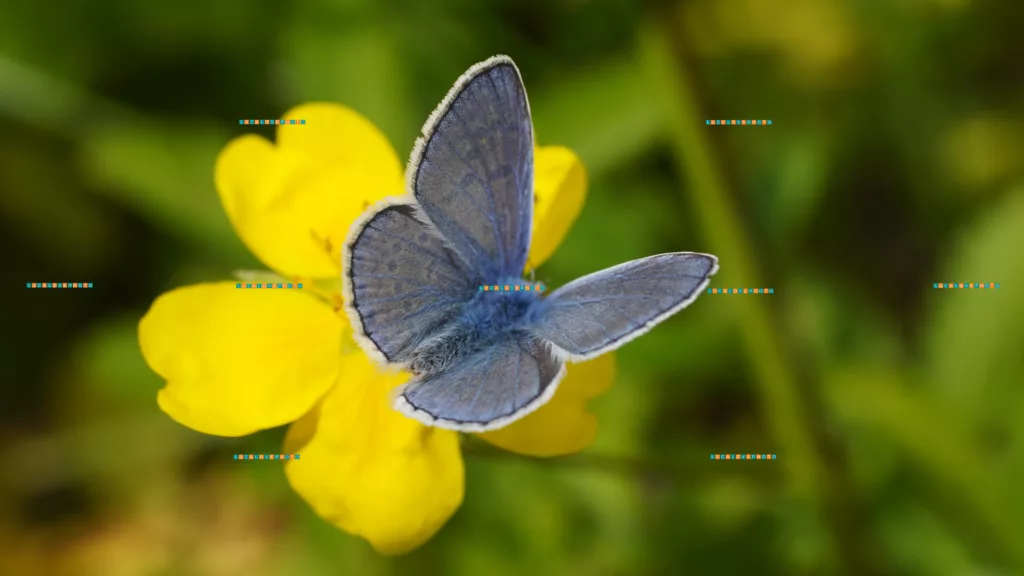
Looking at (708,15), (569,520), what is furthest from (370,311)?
(708,15)

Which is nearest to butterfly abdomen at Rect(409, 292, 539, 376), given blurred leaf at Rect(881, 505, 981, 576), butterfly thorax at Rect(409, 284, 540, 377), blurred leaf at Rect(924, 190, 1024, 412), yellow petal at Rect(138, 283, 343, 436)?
butterfly thorax at Rect(409, 284, 540, 377)

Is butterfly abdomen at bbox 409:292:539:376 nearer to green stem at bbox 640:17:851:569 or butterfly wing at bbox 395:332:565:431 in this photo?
butterfly wing at bbox 395:332:565:431

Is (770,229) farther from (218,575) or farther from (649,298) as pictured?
(218,575)

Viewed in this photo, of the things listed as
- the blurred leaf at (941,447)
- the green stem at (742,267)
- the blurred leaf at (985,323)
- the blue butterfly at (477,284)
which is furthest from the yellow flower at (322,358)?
→ the blurred leaf at (985,323)

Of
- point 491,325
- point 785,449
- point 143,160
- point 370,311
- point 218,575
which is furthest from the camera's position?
point 218,575

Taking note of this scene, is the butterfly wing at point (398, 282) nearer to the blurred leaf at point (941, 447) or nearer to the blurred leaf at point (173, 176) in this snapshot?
the blurred leaf at point (941, 447)

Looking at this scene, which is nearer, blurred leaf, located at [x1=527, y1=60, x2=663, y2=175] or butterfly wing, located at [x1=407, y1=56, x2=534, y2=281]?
butterfly wing, located at [x1=407, y1=56, x2=534, y2=281]

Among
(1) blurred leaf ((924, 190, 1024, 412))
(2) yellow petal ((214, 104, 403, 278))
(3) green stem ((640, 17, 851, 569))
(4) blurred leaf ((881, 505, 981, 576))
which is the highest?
(2) yellow petal ((214, 104, 403, 278))
